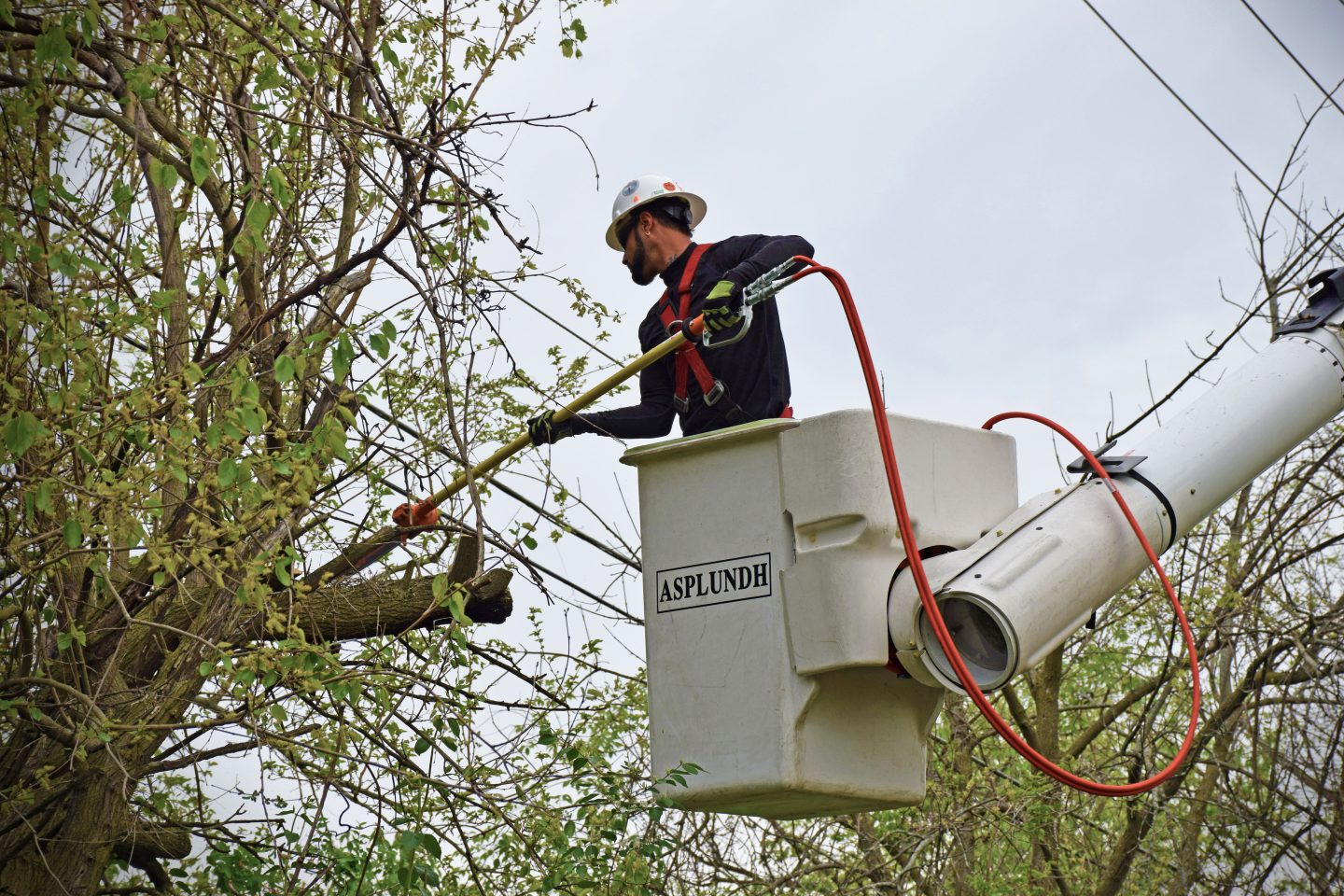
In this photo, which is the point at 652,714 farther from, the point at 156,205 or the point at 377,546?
the point at 156,205

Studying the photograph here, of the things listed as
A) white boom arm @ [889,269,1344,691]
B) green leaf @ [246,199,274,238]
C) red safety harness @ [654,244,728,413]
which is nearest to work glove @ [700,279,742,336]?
red safety harness @ [654,244,728,413]

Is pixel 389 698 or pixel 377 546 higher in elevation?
pixel 377 546

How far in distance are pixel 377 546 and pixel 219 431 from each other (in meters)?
1.87

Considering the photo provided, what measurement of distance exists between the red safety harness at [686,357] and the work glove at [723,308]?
0.93 ft

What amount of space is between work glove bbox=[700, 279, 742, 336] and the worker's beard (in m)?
0.91

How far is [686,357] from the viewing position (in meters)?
4.54

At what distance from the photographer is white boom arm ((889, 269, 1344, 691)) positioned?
3.52m

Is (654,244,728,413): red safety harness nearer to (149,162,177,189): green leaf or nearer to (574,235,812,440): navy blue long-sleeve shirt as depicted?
(574,235,812,440): navy blue long-sleeve shirt

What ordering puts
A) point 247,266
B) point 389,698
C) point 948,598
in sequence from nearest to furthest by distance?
point 948,598
point 389,698
point 247,266

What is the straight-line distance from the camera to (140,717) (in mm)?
4965

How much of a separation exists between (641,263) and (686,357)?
1.67 ft

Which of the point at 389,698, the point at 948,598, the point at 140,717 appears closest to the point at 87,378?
the point at 389,698

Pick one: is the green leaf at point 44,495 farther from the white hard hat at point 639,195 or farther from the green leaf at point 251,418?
the white hard hat at point 639,195

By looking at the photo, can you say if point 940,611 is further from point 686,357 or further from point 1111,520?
point 686,357
